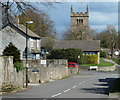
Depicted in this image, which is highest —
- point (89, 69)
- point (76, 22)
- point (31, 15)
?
point (76, 22)

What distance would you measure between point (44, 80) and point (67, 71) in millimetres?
16275

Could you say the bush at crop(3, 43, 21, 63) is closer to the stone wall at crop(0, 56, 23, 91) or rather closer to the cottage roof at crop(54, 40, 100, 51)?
the stone wall at crop(0, 56, 23, 91)

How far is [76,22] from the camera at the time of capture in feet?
424

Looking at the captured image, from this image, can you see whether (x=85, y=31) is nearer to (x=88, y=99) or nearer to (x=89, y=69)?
(x=89, y=69)

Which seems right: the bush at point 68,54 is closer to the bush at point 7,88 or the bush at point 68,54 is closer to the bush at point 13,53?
the bush at point 13,53

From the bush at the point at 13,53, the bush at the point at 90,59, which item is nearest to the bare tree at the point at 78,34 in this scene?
the bush at the point at 90,59

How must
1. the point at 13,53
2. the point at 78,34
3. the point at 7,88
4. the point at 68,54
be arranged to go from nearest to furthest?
the point at 7,88
the point at 13,53
the point at 68,54
the point at 78,34

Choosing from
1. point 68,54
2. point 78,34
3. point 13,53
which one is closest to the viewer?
point 13,53

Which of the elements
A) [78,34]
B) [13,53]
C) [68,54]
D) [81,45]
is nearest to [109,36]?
[78,34]

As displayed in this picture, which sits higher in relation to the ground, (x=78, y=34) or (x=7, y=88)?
(x=78, y=34)

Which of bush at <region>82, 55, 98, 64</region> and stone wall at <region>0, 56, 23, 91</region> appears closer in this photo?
stone wall at <region>0, 56, 23, 91</region>

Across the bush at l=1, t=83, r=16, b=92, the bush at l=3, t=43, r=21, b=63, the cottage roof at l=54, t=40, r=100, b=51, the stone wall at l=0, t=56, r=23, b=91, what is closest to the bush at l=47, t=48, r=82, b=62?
the cottage roof at l=54, t=40, r=100, b=51

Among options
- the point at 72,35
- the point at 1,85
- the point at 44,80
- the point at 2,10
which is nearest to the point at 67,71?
the point at 44,80

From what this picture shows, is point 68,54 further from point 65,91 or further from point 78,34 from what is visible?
point 65,91
